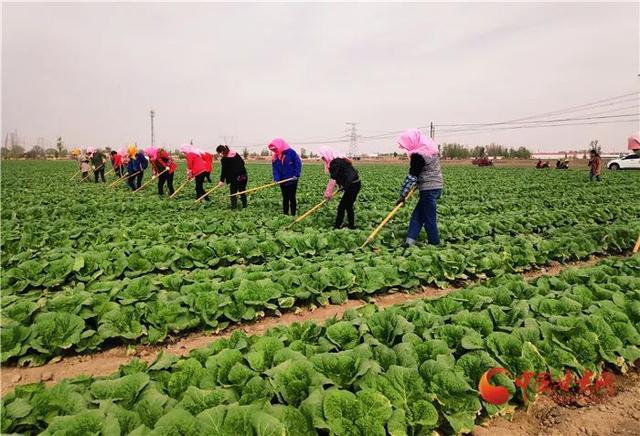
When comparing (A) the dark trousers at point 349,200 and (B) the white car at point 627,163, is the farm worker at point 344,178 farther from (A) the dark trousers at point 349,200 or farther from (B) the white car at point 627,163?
(B) the white car at point 627,163

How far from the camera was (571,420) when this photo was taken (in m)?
2.79

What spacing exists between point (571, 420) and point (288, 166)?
777cm

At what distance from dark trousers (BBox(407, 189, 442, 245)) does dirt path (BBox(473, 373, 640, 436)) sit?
4079mm

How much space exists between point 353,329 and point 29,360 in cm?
313

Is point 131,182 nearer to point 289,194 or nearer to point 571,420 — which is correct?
point 289,194

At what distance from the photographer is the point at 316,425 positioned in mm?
2201

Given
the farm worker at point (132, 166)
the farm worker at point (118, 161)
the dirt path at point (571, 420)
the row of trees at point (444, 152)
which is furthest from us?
the row of trees at point (444, 152)

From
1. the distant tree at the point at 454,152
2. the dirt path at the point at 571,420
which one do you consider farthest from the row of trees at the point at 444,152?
the dirt path at the point at 571,420

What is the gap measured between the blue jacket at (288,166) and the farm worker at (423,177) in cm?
344

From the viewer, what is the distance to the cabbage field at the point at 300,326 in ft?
7.71

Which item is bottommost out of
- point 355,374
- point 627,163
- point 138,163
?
point 355,374

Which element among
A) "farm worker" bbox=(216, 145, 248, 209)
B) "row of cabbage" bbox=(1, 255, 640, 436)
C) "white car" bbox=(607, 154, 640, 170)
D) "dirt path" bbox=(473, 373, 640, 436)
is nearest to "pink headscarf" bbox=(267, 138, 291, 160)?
"farm worker" bbox=(216, 145, 248, 209)

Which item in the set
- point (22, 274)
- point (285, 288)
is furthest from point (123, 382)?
point (22, 274)

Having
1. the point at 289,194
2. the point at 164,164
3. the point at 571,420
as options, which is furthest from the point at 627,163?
the point at 571,420
